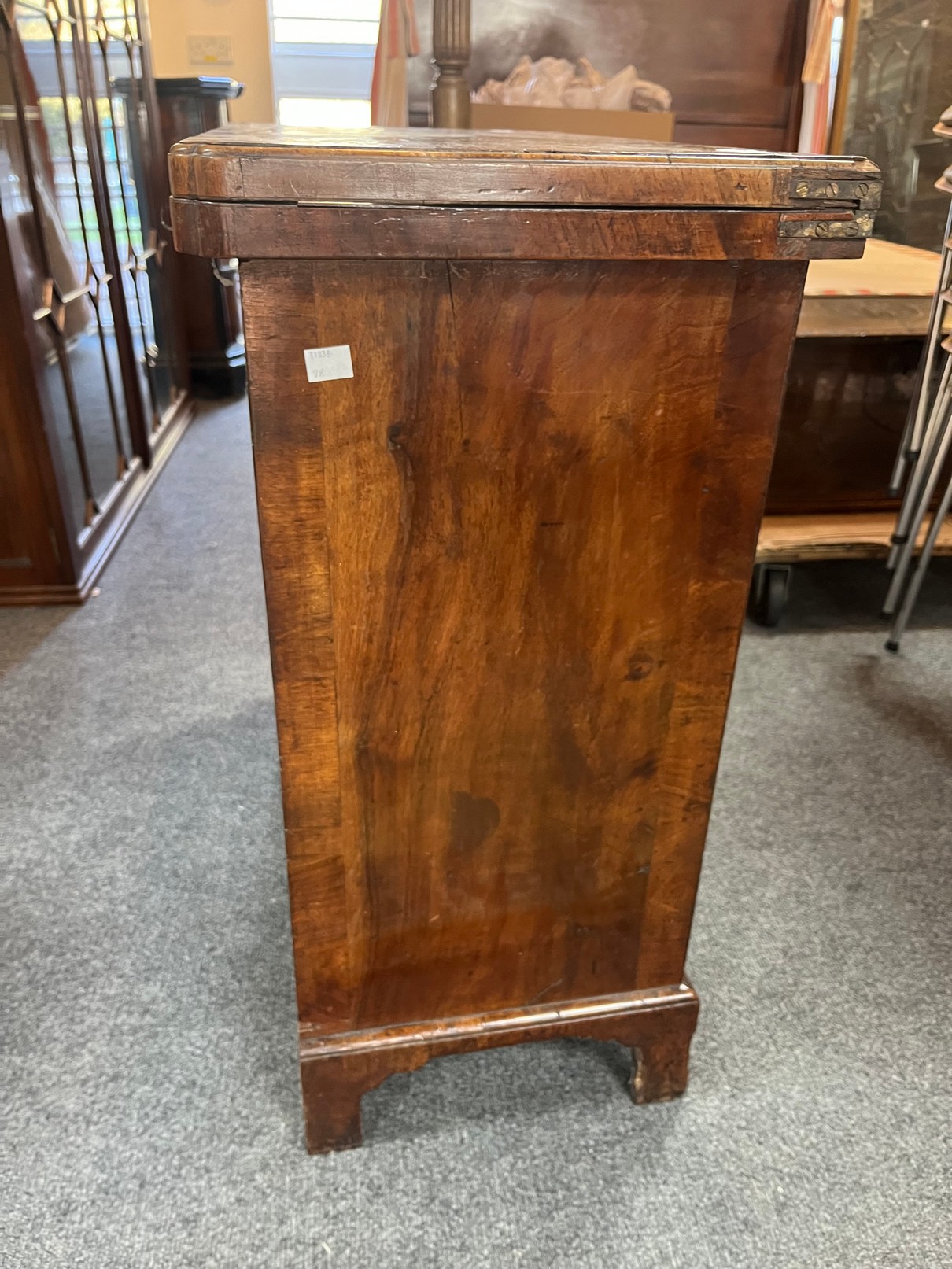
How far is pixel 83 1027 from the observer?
123 centimetres

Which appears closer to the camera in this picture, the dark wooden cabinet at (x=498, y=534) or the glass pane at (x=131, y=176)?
the dark wooden cabinet at (x=498, y=534)

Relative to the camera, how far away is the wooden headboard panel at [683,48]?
3.23 metres

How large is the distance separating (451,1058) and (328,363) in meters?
0.88

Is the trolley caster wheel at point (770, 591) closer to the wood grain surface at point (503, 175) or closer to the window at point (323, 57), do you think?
the wood grain surface at point (503, 175)

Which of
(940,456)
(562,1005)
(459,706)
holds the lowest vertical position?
(562,1005)

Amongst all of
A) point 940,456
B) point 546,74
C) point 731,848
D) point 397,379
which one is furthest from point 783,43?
point 397,379

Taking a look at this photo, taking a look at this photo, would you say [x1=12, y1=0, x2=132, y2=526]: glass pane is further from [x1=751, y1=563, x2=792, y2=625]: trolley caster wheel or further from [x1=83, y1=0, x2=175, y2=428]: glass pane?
[x1=751, y1=563, x2=792, y2=625]: trolley caster wheel

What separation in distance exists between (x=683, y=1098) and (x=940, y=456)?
4.51 feet

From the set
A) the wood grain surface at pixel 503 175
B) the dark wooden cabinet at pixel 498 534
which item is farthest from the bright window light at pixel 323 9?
the wood grain surface at pixel 503 175

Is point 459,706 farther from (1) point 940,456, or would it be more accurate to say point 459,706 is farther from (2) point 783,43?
(2) point 783,43

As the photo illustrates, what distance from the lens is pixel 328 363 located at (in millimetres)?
729

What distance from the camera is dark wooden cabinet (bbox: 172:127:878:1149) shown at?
702 millimetres

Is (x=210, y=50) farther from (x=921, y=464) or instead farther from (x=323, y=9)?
(x=921, y=464)

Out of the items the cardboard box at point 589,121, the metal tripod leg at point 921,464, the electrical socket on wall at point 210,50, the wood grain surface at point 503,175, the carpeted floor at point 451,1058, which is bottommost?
the carpeted floor at point 451,1058
